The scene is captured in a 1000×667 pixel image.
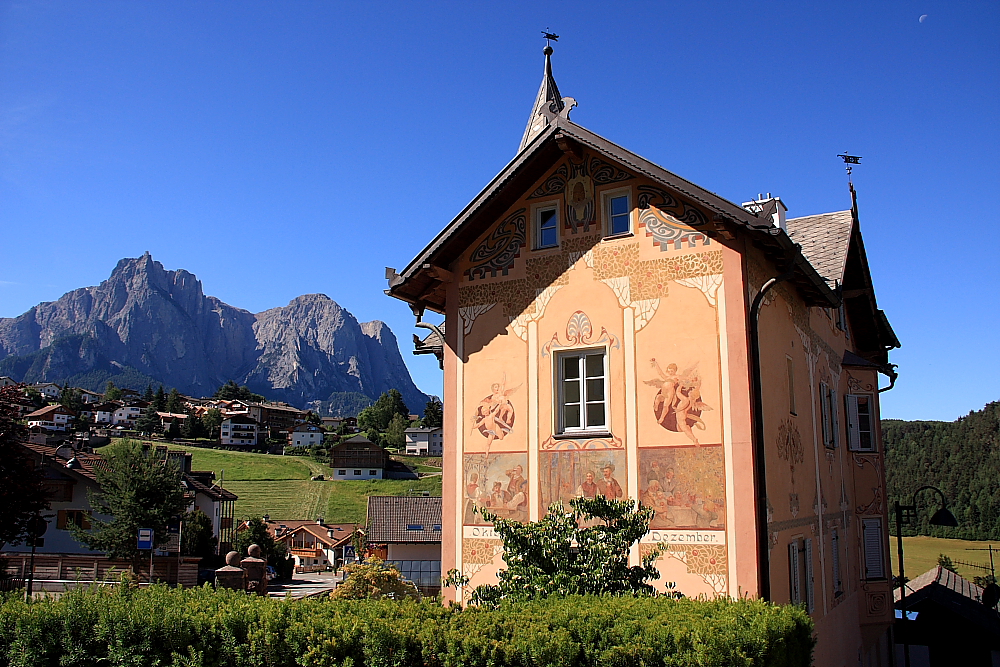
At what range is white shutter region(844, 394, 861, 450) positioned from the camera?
783 inches

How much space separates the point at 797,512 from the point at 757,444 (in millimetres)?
2794

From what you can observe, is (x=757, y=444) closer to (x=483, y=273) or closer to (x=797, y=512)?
(x=797, y=512)

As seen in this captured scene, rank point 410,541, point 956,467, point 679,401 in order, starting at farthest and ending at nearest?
1. point 956,467
2. point 410,541
3. point 679,401

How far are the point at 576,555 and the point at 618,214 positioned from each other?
5.60m

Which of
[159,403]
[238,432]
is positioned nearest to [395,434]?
[238,432]

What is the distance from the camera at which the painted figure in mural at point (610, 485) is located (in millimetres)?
12492

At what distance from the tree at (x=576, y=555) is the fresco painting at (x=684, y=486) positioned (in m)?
0.33

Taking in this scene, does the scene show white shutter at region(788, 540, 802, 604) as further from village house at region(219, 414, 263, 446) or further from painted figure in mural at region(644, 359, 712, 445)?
village house at region(219, 414, 263, 446)

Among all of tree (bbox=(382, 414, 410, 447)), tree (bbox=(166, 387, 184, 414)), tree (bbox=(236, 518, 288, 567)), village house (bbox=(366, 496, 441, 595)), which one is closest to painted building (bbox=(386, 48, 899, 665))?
village house (bbox=(366, 496, 441, 595))

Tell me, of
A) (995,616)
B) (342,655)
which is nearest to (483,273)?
(342,655)

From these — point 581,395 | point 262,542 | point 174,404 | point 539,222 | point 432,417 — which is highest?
point 174,404

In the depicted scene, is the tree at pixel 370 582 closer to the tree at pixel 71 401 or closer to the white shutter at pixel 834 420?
the white shutter at pixel 834 420

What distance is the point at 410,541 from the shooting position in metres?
43.3

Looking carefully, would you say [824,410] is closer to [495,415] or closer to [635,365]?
[635,365]
